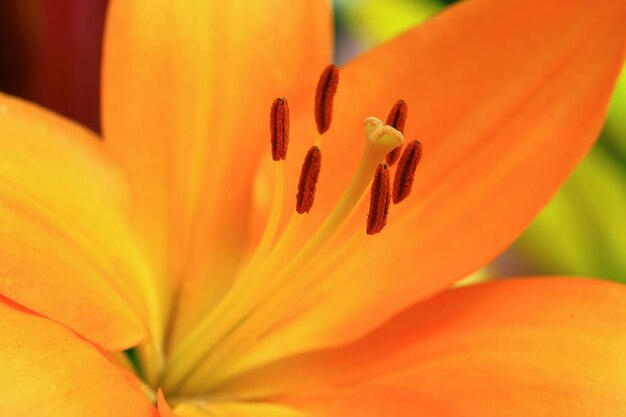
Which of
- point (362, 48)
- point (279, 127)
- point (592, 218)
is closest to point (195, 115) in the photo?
point (279, 127)

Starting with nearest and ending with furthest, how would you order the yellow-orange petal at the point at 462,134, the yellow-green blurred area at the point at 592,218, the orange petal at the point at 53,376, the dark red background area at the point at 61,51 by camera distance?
the orange petal at the point at 53,376, the yellow-orange petal at the point at 462,134, the dark red background area at the point at 61,51, the yellow-green blurred area at the point at 592,218

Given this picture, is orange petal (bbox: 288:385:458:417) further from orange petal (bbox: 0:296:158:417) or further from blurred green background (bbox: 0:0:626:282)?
blurred green background (bbox: 0:0:626:282)

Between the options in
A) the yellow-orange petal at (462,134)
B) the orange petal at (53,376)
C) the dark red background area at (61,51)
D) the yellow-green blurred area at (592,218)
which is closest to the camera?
the orange petal at (53,376)

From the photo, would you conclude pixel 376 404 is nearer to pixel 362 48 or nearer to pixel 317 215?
pixel 317 215

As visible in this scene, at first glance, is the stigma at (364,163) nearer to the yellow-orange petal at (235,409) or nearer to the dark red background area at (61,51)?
the yellow-orange petal at (235,409)

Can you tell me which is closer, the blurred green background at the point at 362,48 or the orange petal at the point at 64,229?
the orange petal at the point at 64,229

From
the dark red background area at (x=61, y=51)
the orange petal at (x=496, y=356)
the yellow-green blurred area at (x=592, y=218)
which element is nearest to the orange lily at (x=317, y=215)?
the orange petal at (x=496, y=356)

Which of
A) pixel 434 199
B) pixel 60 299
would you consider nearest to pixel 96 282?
pixel 60 299
